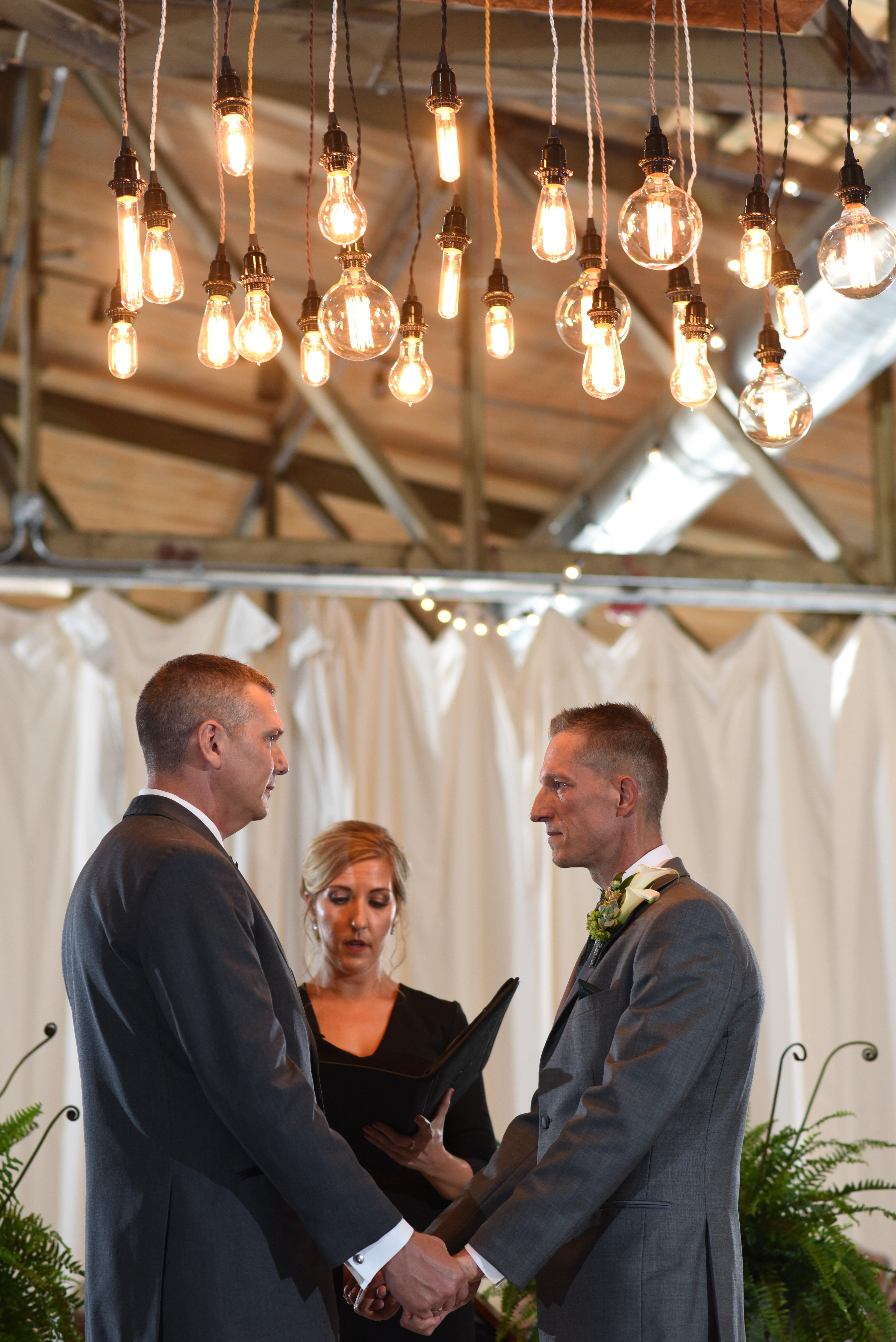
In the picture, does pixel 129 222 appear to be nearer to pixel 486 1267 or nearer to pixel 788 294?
pixel 788 294

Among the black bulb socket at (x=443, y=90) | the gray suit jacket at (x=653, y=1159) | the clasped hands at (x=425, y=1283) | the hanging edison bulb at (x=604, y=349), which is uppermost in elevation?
the black bulb socket at (x=443, y=90)

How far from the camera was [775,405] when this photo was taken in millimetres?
2410

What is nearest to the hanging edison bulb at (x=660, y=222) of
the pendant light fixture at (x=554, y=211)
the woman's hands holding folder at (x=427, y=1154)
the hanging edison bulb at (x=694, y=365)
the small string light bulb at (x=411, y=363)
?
the pendant light fixture at (x=554, y=211)

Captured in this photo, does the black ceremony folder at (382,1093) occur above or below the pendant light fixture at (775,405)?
below

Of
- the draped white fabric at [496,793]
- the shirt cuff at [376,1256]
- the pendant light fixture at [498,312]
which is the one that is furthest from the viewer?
the draped white fabric at [496,793]

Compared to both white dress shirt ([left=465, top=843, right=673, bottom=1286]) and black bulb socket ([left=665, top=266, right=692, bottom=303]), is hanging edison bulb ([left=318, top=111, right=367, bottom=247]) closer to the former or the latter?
black bulb socket ([left=665, top=266, right=692, bottom=303])

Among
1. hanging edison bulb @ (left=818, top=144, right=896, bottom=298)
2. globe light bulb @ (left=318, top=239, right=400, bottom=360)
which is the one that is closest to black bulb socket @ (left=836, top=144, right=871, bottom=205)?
hanging edison bulb @ (left=818, top=144, right=896, bottom=298)

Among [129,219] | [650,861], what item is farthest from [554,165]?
[650,861]

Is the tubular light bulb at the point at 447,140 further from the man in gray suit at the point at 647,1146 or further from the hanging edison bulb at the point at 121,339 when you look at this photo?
the man in gray suit at the point at 647,1146

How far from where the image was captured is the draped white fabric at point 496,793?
447cm

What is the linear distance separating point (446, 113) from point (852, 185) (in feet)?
2.11

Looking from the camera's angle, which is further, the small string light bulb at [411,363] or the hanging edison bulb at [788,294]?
the small string light bulb at [411,363]

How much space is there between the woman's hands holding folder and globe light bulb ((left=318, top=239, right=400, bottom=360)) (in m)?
1.45

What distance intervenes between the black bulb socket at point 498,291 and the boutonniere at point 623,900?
1018 millimetres
